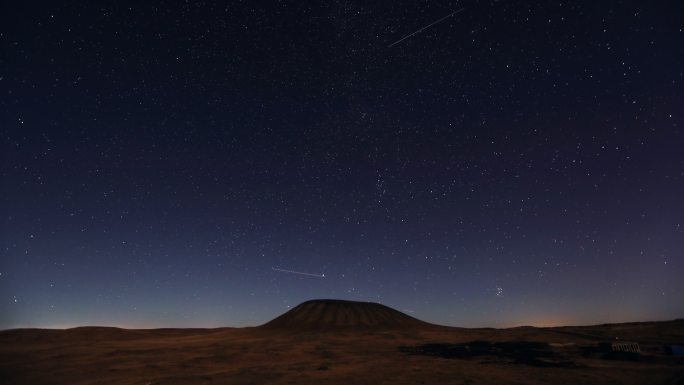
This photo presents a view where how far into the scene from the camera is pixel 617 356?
21.5m

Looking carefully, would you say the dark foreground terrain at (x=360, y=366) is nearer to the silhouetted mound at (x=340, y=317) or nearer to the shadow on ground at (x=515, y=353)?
the shadow on ground at (x=515, y=353)

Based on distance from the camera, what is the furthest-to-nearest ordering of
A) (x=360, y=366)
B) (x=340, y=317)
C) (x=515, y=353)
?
1. (x=340, y=317)
2. (x=515, y=353)
3. (x=360, y=366)

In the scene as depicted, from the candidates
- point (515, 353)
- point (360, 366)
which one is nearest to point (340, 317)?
point (515, 353)

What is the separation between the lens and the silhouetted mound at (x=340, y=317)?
61.0 meters

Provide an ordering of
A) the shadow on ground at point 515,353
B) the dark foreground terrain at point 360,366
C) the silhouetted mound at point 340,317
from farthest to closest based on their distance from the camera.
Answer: the silhouetted mound at point 340,317 < the shadow on ground at point 515,353 < the dark foreground terrain at point 360,366

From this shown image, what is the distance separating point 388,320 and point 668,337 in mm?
40271

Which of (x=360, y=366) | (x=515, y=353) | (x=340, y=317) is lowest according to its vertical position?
(x=360, y=366)

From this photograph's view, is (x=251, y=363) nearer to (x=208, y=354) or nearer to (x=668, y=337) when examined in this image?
(x=208, y=354)

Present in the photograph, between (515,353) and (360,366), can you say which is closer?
(360,366)

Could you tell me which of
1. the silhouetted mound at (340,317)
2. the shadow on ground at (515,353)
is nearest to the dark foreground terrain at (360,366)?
the shadow on ground at (515,353)

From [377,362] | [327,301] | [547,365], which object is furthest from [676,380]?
[327,301]

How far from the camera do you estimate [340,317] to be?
6481 centimetres

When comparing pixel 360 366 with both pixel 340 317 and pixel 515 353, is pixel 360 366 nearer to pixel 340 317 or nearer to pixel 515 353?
pixel 515 353

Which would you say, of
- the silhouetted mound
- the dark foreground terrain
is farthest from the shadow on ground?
the silhouetted mound
